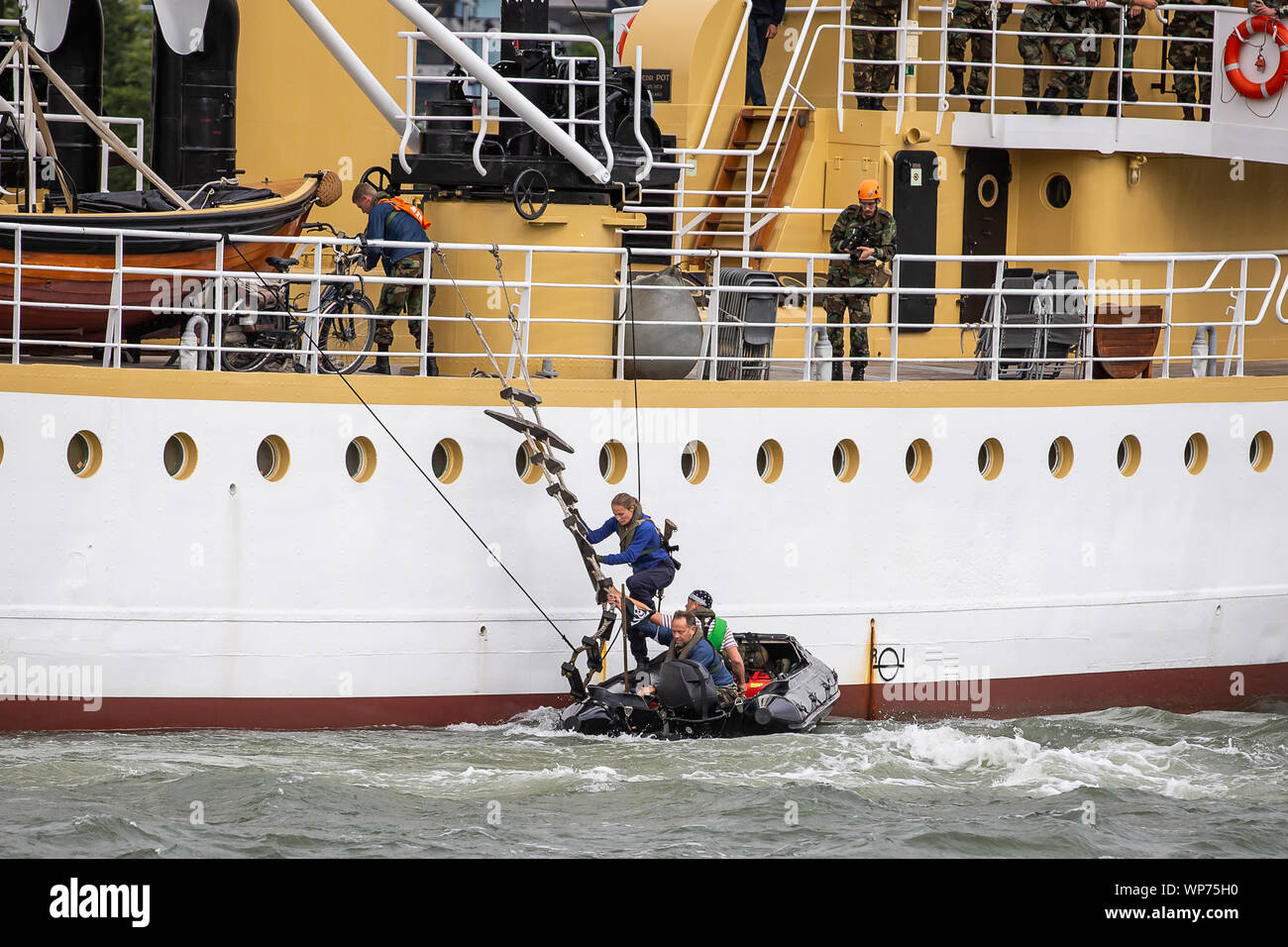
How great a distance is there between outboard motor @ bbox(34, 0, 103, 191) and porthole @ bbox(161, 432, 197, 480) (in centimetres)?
599

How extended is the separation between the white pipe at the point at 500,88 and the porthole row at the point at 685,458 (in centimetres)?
219

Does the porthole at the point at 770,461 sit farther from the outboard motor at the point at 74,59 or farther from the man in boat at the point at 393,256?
the outboard motor at the point at 74,59

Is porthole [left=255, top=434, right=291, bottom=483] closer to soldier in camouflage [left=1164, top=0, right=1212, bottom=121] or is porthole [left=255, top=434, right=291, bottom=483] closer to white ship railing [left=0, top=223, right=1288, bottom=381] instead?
white ship railing [left=0, top=223, right=1288, bottom=381]

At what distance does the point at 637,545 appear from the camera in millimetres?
12922

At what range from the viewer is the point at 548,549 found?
13.4 meters

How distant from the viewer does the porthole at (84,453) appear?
12523 millimetres

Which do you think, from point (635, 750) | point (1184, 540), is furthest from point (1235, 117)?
point (635, 750)

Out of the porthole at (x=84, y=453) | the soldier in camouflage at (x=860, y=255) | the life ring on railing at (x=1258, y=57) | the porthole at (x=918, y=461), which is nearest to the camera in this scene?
the porthole at (x=84, y=453)

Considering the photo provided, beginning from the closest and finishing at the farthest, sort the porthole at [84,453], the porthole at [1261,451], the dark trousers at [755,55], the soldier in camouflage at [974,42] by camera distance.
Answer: the porthole at [84,453] < the porthole at [1261,451] < the soldier in camouflage at [974,42] < the dark trousers at [755,55]

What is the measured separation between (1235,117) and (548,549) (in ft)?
27.9

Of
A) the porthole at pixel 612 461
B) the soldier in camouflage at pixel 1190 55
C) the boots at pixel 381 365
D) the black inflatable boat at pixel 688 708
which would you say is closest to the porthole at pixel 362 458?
the boots at pixel 381 365

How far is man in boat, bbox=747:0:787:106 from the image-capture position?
18.5 metres

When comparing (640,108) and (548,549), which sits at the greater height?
(640,108)
